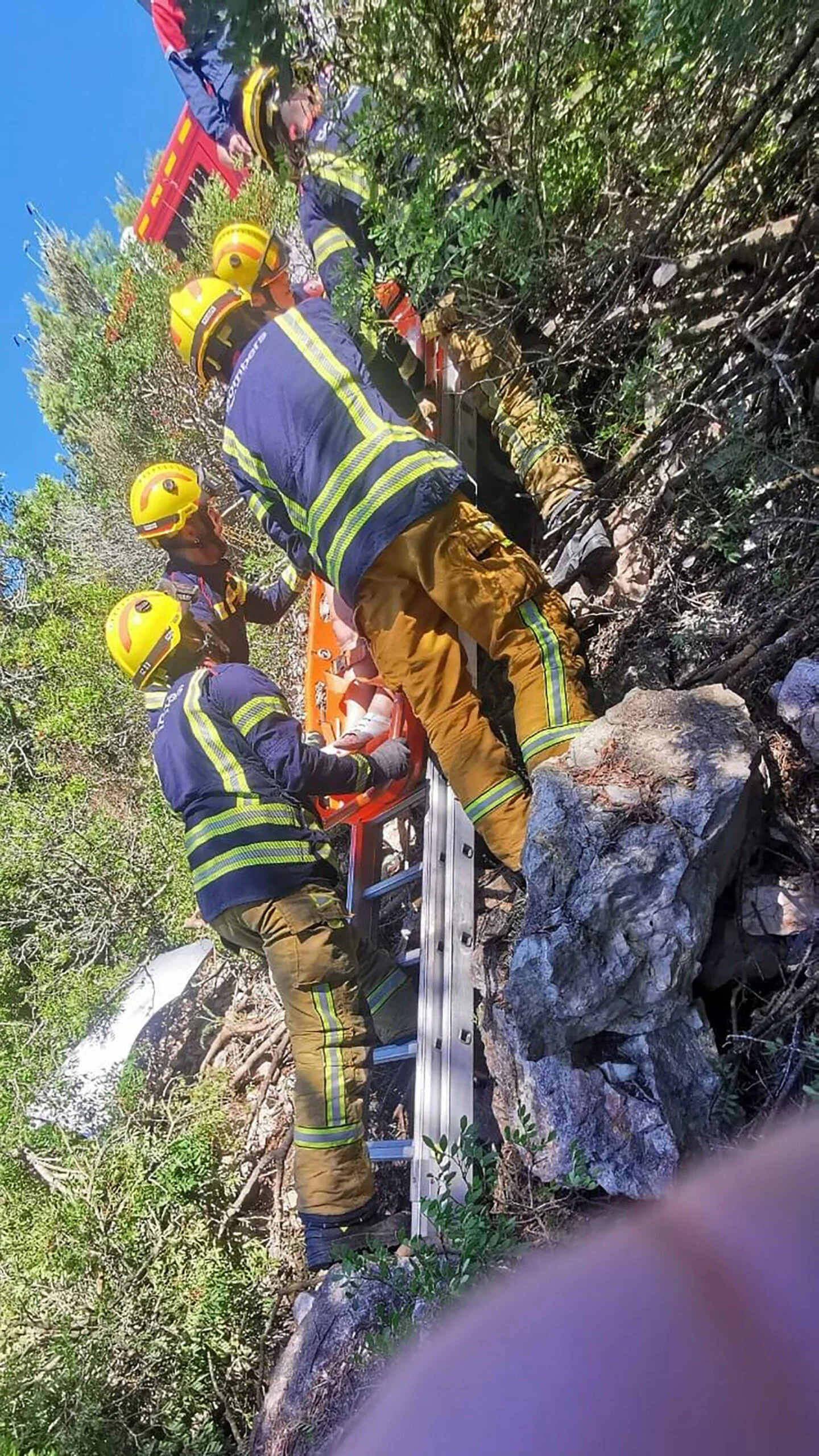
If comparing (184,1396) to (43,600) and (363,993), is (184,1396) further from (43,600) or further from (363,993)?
(43,600)

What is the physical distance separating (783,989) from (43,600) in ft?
18.2

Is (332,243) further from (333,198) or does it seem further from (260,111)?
(260,111)

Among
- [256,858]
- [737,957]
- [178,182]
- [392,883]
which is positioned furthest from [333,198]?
[178,182]

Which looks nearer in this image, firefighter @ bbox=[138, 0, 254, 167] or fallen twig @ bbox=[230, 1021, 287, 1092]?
fallen twig @ bbox=[230, 1021, 287, 1092]

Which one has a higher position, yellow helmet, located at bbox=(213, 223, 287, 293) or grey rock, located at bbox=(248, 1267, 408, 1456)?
yellow helmet, located at bbox=(213, 223, 287, 293)

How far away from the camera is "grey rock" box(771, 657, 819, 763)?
250cm

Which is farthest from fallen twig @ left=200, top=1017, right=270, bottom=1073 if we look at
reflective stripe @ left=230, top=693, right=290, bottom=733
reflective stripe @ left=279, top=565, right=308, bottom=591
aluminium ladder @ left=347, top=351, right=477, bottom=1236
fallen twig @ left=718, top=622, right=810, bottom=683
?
fallen twig @ left=718, top=622, right=810, bottom=683

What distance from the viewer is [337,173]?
2863 millimetres

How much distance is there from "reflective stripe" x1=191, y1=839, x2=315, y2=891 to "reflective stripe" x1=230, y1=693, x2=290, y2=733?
0.47 meters

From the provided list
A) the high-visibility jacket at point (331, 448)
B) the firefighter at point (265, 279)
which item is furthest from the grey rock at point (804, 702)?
the firefighter at point (265, 279)

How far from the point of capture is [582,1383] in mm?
656

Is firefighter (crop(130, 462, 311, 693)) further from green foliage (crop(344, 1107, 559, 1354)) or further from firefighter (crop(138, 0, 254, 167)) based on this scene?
green foliage (crop(344, 1107, 559, 1354))

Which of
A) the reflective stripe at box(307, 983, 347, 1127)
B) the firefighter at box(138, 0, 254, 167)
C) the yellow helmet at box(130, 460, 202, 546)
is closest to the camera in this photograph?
the reflective stripe at box(307, 983, 347, 1127)

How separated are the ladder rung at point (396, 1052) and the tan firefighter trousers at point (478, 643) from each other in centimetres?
80
